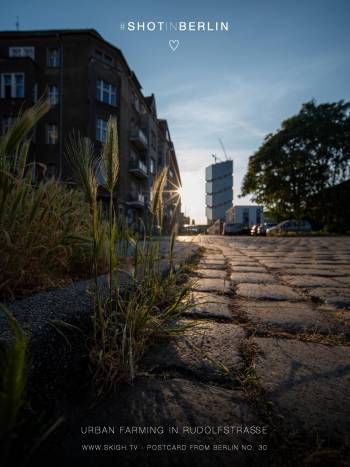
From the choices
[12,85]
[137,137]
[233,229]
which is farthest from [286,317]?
[233,229]

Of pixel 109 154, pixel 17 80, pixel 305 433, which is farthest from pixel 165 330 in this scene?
pixel 17 80

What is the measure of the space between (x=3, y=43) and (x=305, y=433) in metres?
23.6

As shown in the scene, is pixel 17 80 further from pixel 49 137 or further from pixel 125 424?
pixel 125 424

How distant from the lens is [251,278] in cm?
244

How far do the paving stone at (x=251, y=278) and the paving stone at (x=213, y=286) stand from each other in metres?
0.15

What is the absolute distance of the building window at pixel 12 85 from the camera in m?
15.5

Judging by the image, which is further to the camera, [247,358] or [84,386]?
[247,358]

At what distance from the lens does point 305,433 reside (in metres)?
0.56

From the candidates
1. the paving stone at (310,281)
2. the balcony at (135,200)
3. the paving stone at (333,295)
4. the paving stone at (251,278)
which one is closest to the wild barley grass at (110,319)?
the paving stone at (333,295)

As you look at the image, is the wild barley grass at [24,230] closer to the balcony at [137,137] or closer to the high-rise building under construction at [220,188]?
the balcony at [137,137]

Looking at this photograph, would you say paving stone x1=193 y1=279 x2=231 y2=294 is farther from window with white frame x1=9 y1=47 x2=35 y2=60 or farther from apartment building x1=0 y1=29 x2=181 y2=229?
window with white frame x1=9 y1=47 x2=35 y2=60

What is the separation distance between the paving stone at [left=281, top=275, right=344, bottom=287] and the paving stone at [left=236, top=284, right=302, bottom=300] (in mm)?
207

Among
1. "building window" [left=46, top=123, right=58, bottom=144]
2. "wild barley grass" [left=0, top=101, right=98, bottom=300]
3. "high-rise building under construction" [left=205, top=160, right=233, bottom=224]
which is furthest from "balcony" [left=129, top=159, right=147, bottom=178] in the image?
"high-rise building under construction" [left=205, top=160, right=233, bottom=224]

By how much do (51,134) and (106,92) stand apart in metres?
4.65
